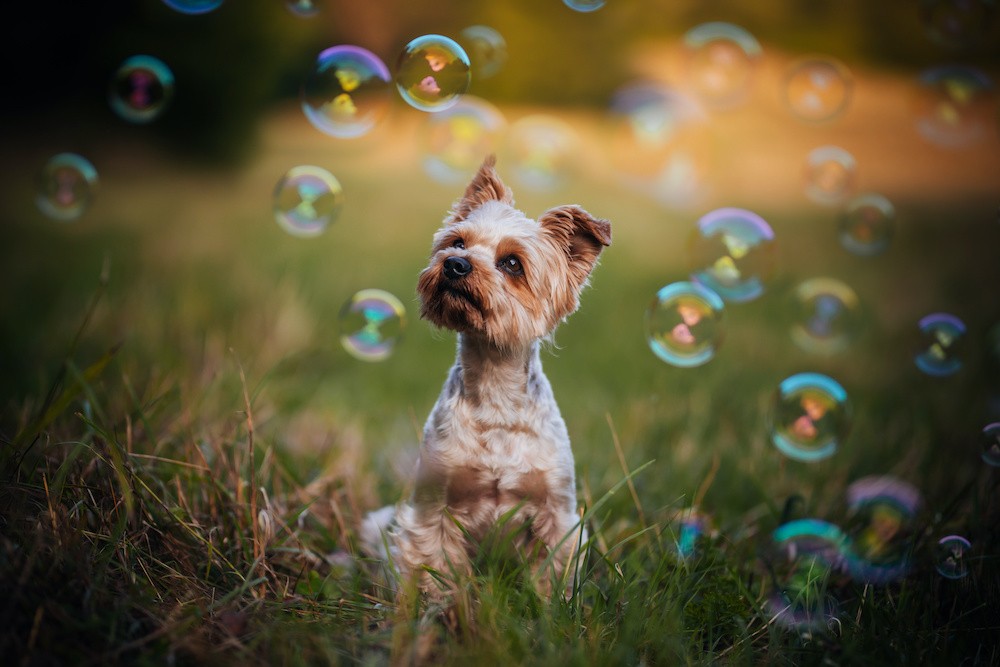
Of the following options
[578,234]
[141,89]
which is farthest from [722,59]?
[141,89]

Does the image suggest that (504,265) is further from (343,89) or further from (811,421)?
(811,421)

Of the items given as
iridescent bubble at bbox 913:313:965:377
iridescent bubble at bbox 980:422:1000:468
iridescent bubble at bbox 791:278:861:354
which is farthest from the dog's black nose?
iridescent bubble at bbox 913:313:965:377

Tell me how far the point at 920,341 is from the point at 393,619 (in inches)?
180

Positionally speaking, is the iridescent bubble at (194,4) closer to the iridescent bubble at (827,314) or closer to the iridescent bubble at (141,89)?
the iridescent bubble at (141,89)

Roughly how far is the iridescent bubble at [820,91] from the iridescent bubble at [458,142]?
112 inches

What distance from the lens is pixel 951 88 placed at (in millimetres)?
7070

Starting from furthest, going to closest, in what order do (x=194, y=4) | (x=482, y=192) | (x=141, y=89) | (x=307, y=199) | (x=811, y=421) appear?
(x=141, y=89), (x=194, y=4), (x=307, y=199), (x=811, y=421), (x=482, y=192)

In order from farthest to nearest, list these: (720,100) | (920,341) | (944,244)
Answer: (944,244)
(720,100)
(920,341)

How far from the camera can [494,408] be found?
11.9 feet

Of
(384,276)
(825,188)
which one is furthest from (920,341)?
(384,276)

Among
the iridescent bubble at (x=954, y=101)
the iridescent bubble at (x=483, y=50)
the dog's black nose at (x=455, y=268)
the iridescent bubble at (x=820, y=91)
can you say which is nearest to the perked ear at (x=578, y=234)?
the dog's black nose at (x=455, y=268)

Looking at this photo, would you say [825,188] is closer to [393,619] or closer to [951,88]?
[951,88]

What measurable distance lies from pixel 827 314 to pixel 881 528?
1974mm

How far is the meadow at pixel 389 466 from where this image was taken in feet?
10.1
